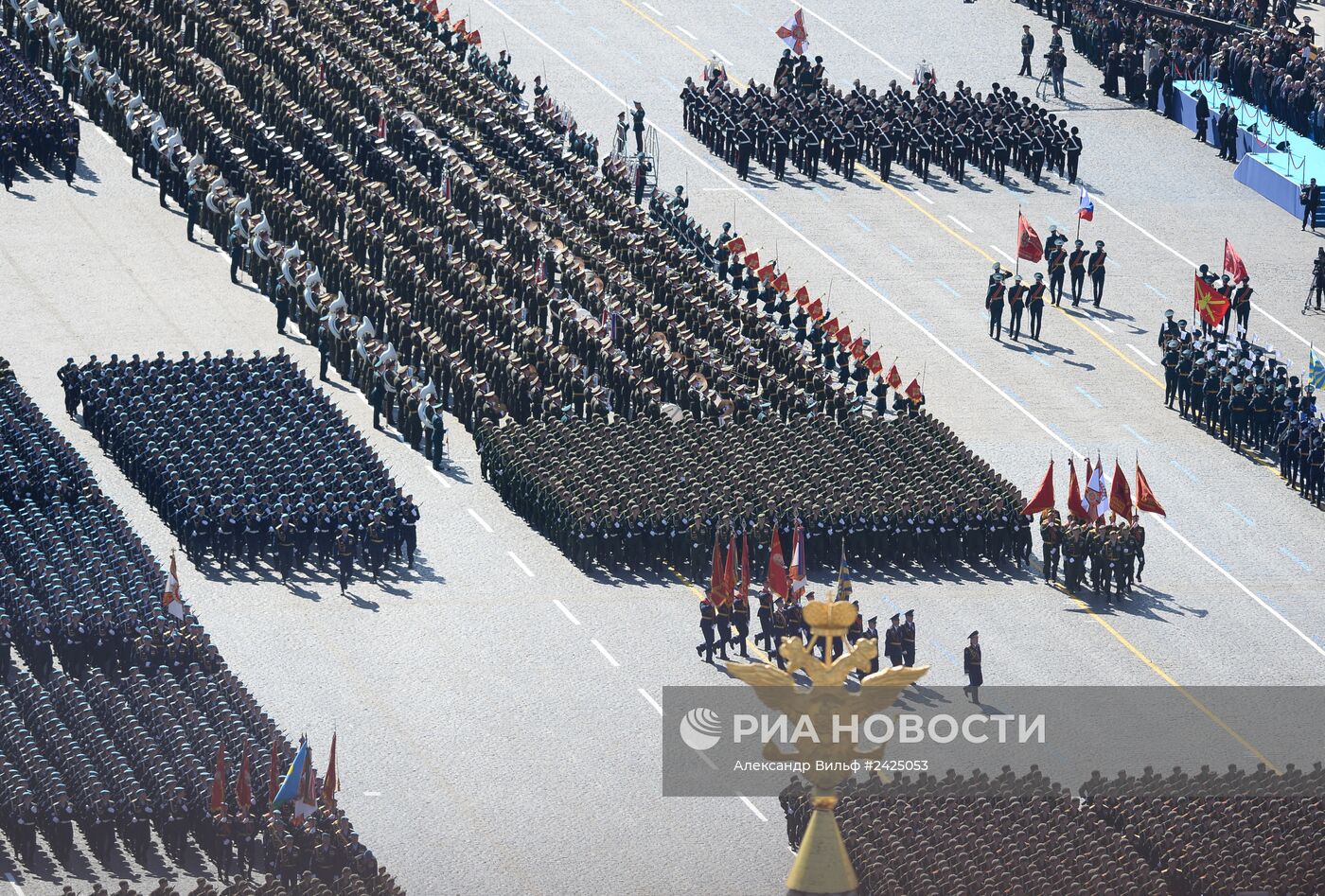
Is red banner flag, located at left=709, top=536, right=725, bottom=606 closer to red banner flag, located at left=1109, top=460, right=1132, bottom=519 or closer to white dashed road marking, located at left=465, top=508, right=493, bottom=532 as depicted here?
white dashed road marking, located at left=465, top=508, right=493, bottom=532

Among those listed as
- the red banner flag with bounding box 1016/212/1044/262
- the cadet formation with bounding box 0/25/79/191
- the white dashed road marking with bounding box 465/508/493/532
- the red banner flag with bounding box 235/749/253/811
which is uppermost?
the red banner flag with bounding box 1016/212/1044/262

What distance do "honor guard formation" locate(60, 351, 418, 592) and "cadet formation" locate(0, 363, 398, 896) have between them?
2.71 m

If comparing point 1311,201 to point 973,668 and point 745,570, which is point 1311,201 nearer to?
point 745,570

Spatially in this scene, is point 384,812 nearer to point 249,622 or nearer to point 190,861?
point 190,861

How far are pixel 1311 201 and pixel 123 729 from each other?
134ft

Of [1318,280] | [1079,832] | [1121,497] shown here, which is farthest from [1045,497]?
[1318,280]

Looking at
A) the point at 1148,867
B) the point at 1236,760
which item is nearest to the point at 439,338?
the point at 1236,760

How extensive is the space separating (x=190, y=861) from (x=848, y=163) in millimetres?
38736

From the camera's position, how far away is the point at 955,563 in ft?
175

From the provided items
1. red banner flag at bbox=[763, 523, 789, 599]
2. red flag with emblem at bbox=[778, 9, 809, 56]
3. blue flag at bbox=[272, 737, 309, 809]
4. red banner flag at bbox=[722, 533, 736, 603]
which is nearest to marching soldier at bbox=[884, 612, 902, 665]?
red banner flag at bbox=[763, 523, 789, 599]

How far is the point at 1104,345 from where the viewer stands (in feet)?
215

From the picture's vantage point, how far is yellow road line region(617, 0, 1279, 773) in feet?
152

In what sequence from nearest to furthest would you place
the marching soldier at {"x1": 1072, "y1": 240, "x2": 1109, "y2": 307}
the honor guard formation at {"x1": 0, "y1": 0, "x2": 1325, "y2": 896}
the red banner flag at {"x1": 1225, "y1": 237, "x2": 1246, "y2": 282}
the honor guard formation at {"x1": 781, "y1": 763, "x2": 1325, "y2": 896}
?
the honor guard formation at {"x1": 781, "y1": 763, "x2": 1325, "y2": 896} → the honor guard formation at {"x1": 0, "y1": 0, "x2": 1325, "y2": 896} → the red banner flag at {"x1": 1225, "y1": 237, "x2": 1246, "y2": 282} → the marching soldier at {"x1": 1072, "y1": 240, "x2": 1109, "y2": 307}

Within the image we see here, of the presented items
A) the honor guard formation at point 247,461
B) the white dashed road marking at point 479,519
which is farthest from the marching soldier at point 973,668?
the white dashed road marking at point 479,519
